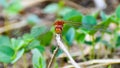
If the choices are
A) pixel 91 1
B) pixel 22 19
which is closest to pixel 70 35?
pixel 22 19

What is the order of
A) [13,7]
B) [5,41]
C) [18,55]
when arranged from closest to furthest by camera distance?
1. [18,55]
2. [5,41]
3. [13,7]

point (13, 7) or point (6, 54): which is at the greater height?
point (13, 7)

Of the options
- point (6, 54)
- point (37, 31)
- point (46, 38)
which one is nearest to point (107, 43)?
point (46, 38)

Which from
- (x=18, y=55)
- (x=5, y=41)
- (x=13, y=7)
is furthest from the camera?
(x=13, y=7)

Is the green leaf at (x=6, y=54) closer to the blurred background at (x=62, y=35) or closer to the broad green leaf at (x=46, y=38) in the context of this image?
the blurred background at (x=62, y=35)

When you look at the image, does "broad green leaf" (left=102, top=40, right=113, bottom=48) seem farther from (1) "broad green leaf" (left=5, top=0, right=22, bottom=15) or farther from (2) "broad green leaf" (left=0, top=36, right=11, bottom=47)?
(1) "broad green leaf" (left=5, top=0, right=22, bottom=15)

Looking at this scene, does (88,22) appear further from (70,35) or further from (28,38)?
(28,38)

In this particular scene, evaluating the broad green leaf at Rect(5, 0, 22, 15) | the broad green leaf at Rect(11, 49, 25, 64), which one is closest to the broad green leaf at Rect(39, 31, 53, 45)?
the broad green leaf at Rect(11, 49, 25, 64)

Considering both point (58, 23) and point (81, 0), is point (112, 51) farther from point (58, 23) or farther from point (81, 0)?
point (81, 0)
